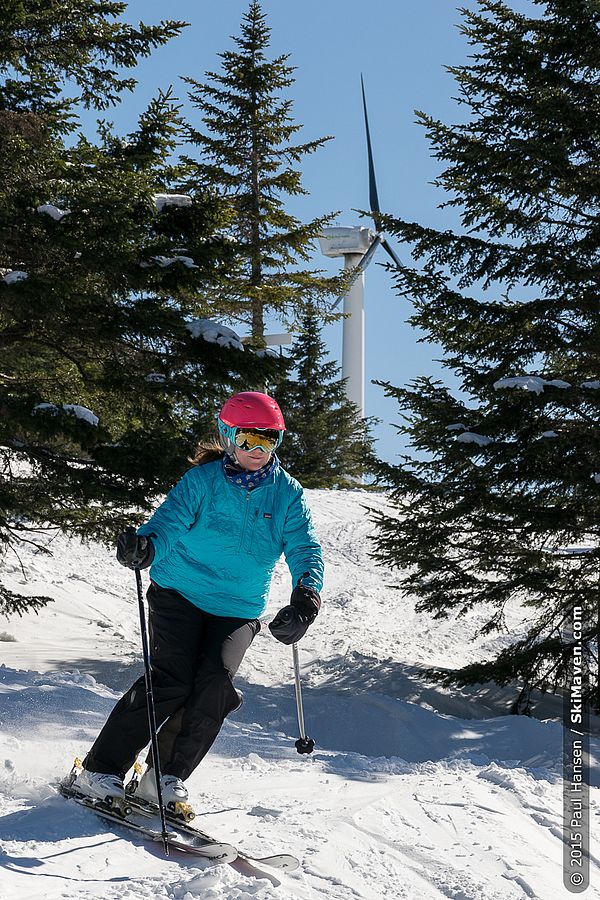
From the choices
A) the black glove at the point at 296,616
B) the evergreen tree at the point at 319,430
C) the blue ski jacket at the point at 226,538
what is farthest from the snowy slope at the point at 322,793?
the evergreen tree at the point at 319,430

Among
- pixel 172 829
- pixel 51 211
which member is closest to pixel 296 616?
pixel 172 829

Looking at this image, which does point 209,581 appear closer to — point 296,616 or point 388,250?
point 296,616

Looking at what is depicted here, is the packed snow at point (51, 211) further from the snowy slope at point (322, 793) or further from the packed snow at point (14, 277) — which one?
the snowy slope at point (322, 793)

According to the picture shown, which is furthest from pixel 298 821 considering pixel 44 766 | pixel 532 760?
pixel 532 760

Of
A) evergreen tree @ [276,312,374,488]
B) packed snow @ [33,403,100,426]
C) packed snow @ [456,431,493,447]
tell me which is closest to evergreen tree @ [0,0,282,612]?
packed snow @ [33,403,100,426]

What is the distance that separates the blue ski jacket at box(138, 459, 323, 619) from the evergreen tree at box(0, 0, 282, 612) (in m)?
4.11

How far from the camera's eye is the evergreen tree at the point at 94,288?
8.12m

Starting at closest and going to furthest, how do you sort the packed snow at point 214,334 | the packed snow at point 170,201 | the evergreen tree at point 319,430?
the packed snow at point 170,201 → the packed snow at point 214,334 → the evergreen tree at point 319,430

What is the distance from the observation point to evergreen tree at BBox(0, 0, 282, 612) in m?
8.12

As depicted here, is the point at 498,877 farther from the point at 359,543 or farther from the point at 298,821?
the point at 359,543

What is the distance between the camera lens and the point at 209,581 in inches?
165

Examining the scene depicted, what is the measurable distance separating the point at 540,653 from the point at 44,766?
621 centimetres

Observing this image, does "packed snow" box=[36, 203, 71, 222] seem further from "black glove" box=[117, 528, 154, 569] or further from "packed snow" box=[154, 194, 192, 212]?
"black glove" box=[117, 528, 154, 569]

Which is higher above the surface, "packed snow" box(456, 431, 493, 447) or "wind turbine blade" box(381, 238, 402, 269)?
"wind turbine blade" box(381, 238, 402, 269)
